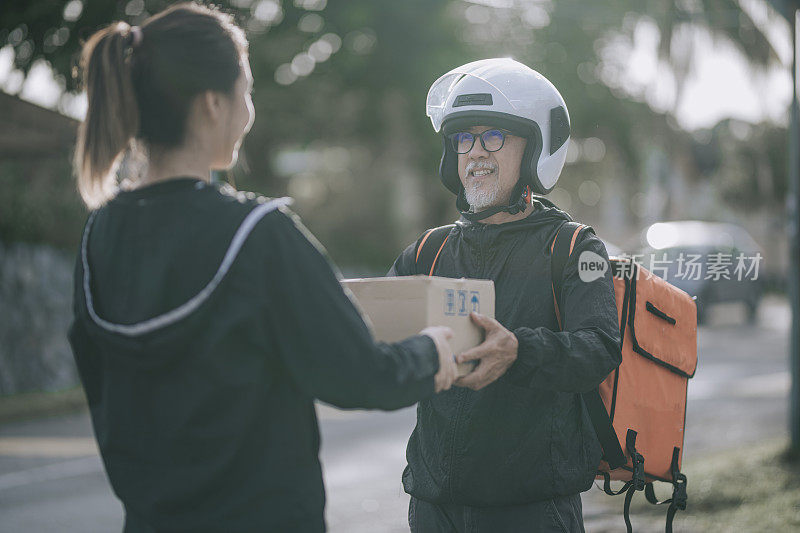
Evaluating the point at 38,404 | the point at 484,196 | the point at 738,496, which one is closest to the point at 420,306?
the point at 484,196

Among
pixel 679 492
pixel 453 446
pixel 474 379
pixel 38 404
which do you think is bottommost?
pixel 38 404

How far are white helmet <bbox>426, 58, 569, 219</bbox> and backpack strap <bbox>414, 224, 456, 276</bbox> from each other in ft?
0.64

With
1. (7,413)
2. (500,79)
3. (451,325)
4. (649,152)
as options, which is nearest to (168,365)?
(451,325)

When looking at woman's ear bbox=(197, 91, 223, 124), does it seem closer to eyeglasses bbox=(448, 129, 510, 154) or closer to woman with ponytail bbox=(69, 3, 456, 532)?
woman with ponytail bbox=(69, 3, 456, 532)

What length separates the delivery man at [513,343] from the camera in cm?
232

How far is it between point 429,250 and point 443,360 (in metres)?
0.94

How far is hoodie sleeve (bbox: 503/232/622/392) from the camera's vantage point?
2285 millimetres

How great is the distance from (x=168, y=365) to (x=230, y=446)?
197 millimetres

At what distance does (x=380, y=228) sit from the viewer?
78.3 feet

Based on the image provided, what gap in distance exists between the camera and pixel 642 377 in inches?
104

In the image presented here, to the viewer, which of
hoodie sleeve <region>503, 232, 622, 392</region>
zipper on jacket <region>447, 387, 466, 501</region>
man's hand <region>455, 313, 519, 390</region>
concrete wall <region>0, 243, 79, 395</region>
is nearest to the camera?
man's hand <region>455, 313, 519, 390</region>

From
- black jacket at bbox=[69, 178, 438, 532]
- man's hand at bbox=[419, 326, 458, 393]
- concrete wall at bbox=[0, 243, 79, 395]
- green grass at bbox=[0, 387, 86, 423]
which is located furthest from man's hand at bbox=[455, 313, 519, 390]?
concrete wall at bbox=[0, 243, 79, 395]

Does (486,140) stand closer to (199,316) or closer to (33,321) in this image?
(199,316)

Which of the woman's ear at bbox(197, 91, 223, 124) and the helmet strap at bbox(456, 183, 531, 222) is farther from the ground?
the woman's ear at bbox(197, 91, 223, 124)
